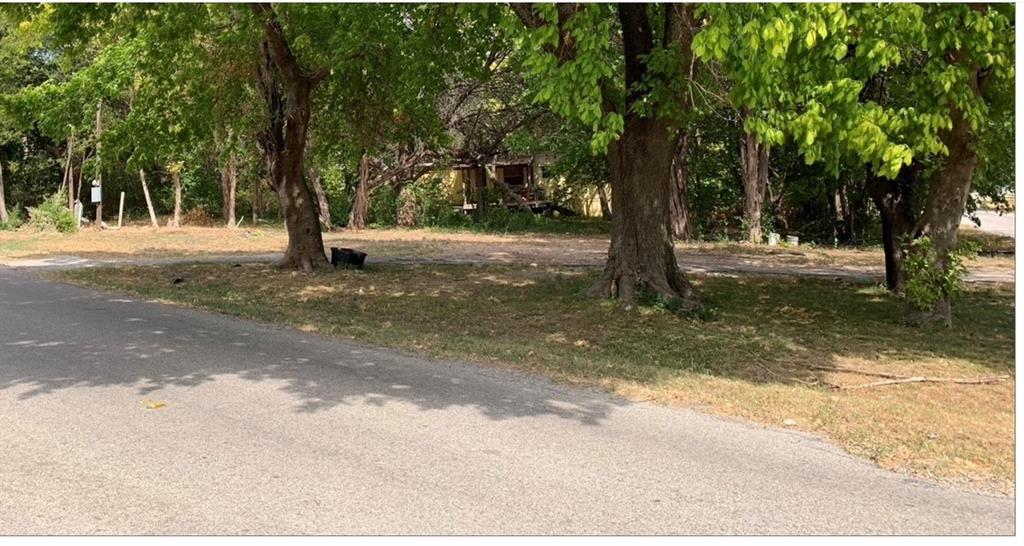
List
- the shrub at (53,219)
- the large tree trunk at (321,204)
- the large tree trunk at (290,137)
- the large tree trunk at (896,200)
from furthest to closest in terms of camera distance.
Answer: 1. the large tree trunk at (321,204)
2. the shrub at (53,219)
3. the large tree trunk at (290,137)
4. the large tree trunk at (896,200)

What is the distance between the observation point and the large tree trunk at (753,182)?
24.6 meters

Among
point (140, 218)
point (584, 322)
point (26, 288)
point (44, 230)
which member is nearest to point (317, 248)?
point (26, 288)

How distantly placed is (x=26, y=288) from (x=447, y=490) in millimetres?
11568

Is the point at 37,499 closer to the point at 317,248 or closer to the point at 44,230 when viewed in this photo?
the point at 317,248

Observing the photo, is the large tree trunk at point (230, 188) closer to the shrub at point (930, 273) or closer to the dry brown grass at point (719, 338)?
the dry brown grass at point (719, 338)

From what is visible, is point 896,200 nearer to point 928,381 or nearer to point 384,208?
point 928,381

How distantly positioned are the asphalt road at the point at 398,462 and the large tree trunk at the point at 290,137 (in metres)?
8.68

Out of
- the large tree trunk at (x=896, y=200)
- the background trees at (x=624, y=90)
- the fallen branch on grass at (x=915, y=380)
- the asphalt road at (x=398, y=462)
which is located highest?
the background trees at (x=624, y=90)

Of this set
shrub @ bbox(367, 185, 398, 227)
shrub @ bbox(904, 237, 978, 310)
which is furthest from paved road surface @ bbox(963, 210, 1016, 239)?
shrub @ bbox(367, 185, 398, 227)

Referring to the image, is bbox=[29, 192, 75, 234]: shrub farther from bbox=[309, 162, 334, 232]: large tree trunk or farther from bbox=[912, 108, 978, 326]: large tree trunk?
bbox=[912, 108, 978, 326]: large tree trunk

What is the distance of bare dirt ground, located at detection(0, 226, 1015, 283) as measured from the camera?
59.9ft

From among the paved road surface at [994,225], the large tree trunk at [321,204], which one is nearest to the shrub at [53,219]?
the large tree trunk at [321,204]

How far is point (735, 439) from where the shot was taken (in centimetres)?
548

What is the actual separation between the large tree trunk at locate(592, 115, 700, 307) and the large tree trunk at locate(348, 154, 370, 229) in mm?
20993
